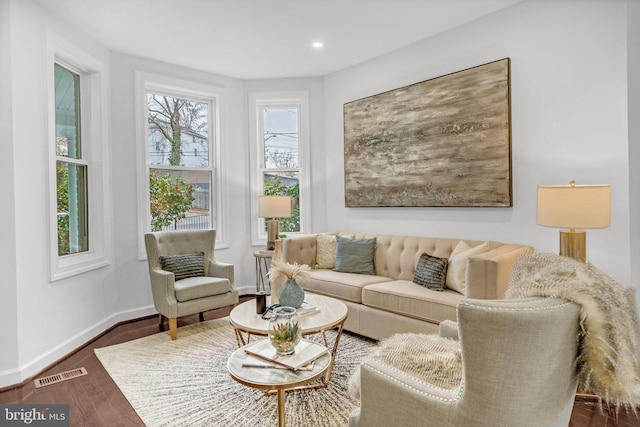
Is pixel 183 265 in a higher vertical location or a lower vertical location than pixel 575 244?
lower

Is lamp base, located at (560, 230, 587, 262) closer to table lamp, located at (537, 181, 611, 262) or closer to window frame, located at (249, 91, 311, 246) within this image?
table lamp, located at (537, 181, 611, 262)

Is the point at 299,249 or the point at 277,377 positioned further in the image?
the point at 299,249

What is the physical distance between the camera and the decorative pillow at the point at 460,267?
2.94 m

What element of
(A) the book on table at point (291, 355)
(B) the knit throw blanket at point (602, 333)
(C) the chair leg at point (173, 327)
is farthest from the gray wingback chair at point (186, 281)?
A: (B) the knit throw blanket at point (602, 333)

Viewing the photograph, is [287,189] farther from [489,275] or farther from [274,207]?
[489,275]

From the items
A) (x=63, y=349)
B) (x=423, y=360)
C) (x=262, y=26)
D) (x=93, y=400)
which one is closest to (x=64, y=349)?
(x=63, y=349)

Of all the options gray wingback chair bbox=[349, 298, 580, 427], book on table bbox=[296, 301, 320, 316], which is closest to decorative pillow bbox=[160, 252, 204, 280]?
book on table bbox=[296, 301, 320, 316]

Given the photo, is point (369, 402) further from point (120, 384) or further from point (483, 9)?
point (483, 9)

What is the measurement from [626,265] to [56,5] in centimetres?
460

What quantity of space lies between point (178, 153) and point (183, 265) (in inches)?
57.9

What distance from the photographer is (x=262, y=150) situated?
16.3 ft

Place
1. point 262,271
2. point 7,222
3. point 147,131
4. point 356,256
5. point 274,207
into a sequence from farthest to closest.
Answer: point 262,271 → point 274,207 → point 147,131 → point 356,256 → point 7,222

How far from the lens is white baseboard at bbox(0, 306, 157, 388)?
A: 2600mm

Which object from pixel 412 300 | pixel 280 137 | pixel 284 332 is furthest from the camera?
pixel 280 137
